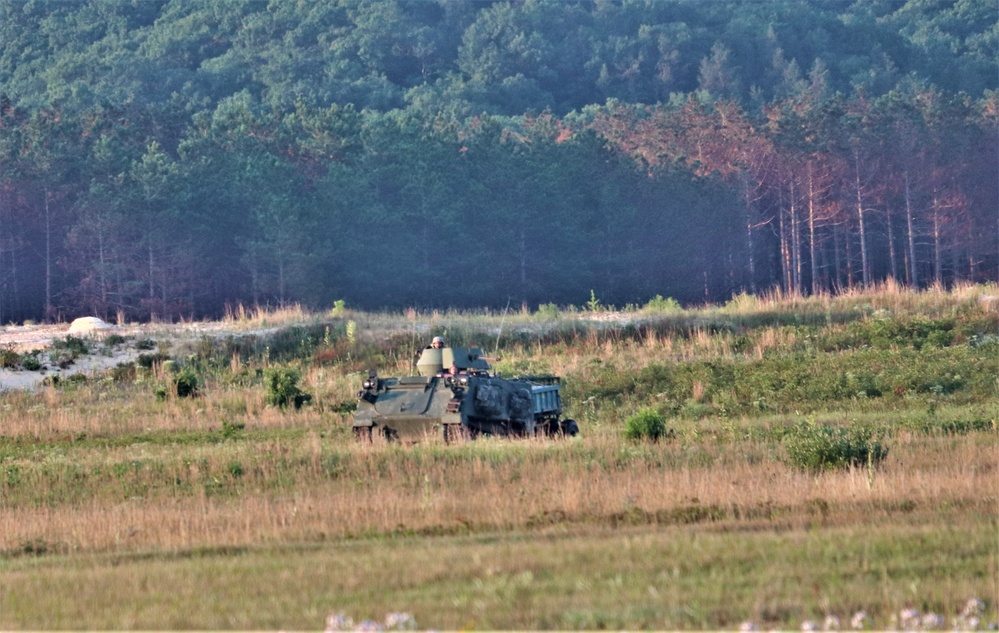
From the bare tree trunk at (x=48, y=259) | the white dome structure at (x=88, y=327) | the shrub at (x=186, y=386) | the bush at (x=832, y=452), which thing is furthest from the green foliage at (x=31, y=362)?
the bush at (x=832, y=452)

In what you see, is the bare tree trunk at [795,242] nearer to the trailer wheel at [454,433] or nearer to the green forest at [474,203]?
the green forest at [474,203]

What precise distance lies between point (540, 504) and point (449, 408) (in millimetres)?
8360

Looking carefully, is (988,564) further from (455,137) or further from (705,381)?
(455,137)

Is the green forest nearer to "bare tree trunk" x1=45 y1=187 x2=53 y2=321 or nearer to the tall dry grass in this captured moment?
"bare tree trunk" x1=45 y1=187 x2=53 y2=321

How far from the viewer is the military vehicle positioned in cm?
2289

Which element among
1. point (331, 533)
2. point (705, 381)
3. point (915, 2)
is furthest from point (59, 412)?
point (915, 2)

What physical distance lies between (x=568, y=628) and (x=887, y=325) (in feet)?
95.1

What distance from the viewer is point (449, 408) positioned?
74.8 feet

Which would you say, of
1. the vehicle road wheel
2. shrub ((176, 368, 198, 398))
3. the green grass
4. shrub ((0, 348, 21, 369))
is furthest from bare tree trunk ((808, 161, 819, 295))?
the green grass

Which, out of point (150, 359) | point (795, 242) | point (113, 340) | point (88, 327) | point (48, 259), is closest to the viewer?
point (150, 359)

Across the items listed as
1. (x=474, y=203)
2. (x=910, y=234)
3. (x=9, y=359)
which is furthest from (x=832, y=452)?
(x=910, y=234)

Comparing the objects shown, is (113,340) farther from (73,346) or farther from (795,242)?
(795,242)

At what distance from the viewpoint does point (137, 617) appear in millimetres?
9898

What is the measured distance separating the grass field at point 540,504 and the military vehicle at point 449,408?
927 millimetres
